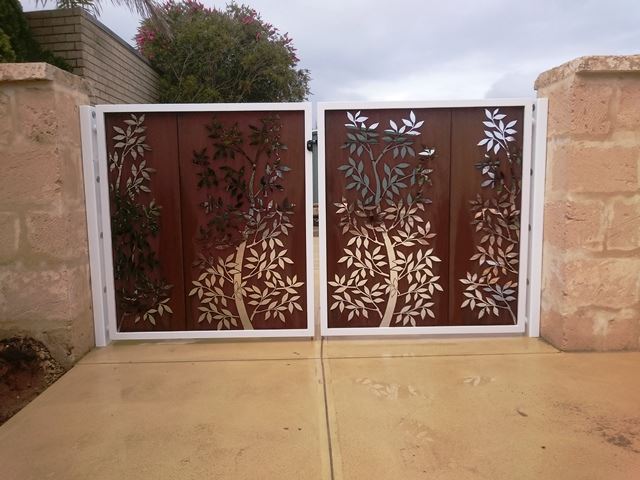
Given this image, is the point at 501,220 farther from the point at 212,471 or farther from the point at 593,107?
the point at 212,471

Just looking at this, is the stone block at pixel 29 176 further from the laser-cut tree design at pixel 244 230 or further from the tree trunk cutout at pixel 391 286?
the tree trunk cutout at pixel 391 286

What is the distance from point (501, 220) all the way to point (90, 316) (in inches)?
128

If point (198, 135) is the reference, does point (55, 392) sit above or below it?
below

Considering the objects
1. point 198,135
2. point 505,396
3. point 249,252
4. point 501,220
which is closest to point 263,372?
point 249,252

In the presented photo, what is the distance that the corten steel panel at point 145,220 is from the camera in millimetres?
3902

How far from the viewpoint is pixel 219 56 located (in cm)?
1147

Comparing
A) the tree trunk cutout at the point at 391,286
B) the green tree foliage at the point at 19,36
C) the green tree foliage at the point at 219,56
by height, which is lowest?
the tree trunk cutout at the point at 391,286

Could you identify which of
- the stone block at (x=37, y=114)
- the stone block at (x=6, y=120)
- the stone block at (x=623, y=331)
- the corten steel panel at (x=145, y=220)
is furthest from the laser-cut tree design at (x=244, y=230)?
the stone block at (x=623, y=331)

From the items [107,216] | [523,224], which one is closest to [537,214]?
[523,224]

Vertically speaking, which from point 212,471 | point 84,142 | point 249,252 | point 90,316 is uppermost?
point 84,142

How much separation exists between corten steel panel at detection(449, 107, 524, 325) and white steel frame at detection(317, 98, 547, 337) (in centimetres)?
5

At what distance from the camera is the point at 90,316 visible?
3.95 meters

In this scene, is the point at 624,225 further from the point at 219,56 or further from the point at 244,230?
the point at 219,56

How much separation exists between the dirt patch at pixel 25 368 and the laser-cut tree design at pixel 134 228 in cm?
63
